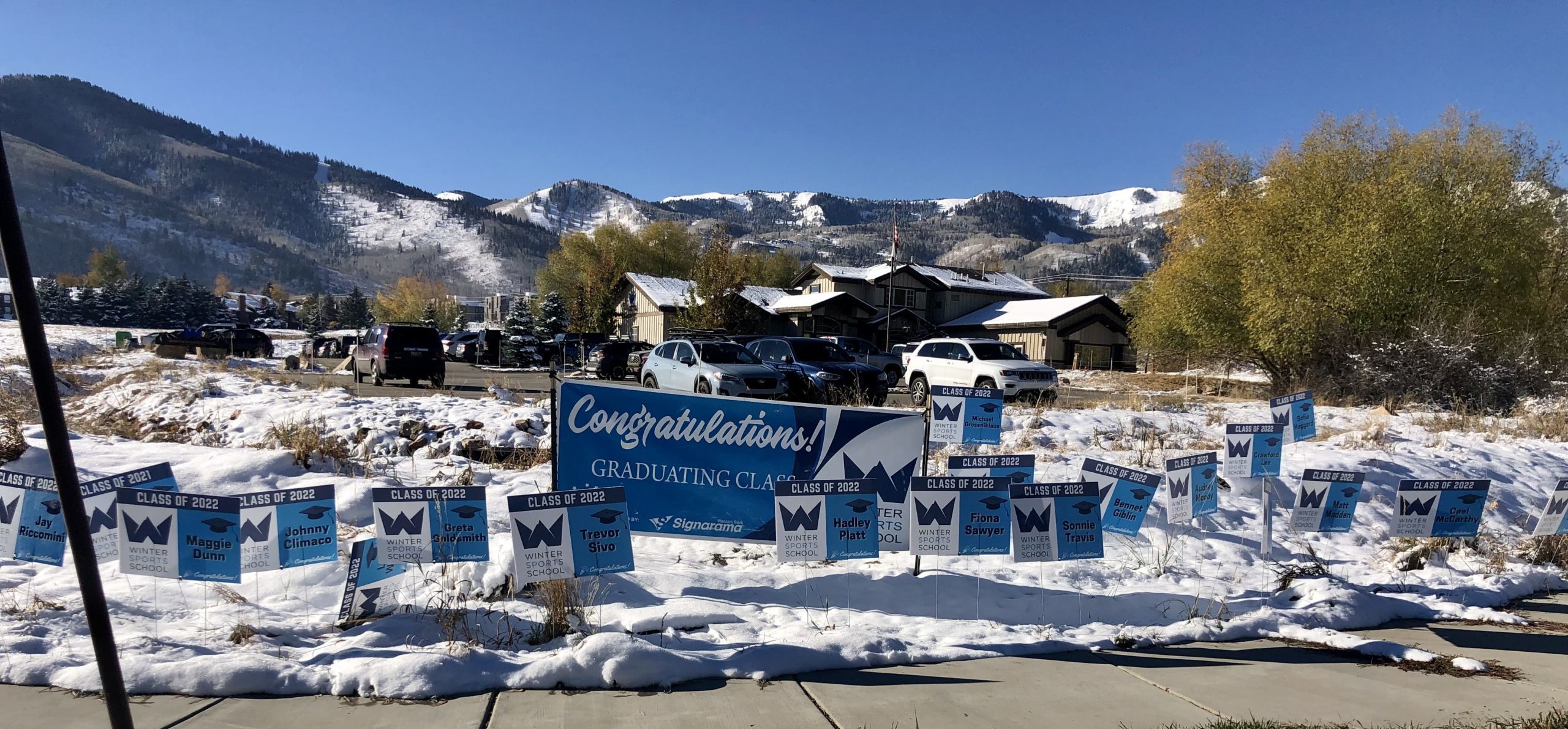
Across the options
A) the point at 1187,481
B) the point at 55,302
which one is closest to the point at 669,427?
the point at 1187,481

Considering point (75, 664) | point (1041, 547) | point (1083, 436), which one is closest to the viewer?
point (75, 664)

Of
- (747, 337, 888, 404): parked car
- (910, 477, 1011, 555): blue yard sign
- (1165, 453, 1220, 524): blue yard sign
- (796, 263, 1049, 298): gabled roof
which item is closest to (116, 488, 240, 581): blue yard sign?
(910, 477, 1011, 555): blue yard sign

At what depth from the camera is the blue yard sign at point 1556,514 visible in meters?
6.66

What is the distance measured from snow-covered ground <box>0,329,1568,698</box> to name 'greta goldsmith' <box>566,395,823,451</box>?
977mm

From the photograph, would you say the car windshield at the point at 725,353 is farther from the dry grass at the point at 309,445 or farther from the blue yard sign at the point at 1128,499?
the blue yard sign at the point at 1128,499

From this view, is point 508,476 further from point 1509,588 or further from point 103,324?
point 103,324

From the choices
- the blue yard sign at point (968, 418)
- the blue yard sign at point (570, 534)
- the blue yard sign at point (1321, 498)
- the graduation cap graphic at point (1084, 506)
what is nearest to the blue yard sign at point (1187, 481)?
the blue yard sign at point (1321, 498)

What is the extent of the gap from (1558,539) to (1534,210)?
70.4 ft

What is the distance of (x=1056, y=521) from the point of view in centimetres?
567

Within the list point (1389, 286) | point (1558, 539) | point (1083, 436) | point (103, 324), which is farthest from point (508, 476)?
point (103, 324)

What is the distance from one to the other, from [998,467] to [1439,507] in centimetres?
382

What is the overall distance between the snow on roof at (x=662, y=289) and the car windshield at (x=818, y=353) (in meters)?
29.1

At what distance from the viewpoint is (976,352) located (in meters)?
18.7

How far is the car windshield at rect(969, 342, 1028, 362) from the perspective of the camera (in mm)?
18656
